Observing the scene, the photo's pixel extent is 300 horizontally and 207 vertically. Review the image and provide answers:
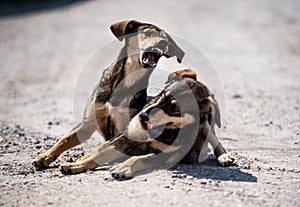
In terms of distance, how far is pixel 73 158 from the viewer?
6.26 metres

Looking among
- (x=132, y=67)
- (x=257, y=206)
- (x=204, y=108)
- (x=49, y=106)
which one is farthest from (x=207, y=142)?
(x=49, y=106)

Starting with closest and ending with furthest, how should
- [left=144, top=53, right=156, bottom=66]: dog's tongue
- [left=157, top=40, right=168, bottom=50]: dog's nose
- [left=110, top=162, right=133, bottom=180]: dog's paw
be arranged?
[left=110, top=162, right=133, bottom=180]: dog's paw < [left=157, top=40, right=168, bottom=50]: dog's nose < [left=144, top=53, right=156, bottom=66]: dog's tongue

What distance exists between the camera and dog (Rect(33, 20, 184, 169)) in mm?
5945

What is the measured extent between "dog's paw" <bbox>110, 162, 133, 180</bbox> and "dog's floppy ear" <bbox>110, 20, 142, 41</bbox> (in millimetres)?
1561

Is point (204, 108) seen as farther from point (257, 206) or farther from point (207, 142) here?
point (257, 206)

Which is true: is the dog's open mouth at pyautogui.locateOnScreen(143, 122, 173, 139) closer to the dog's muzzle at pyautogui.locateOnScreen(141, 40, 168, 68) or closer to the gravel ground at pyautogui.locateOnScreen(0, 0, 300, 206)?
the gravel ground at pyautogui.locateOnScreen(0, 0, 300, 206)

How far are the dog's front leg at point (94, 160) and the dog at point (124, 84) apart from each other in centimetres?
35

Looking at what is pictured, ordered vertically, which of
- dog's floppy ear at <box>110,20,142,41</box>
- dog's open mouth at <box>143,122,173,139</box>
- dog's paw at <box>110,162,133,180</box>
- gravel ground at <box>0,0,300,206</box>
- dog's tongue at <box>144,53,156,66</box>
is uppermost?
dog's floppy ear at <box>110,20,142,41</box>

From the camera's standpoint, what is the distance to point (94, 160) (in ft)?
18.4

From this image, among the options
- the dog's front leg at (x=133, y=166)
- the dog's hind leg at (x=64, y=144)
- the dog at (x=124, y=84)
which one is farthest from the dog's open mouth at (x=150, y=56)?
the dog's front leg at (x=133, y=166)

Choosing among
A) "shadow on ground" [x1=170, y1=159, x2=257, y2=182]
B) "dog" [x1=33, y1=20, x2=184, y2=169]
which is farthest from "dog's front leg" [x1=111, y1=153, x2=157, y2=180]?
"dog" [x1=33, y1=20, x2=184, y2=169]

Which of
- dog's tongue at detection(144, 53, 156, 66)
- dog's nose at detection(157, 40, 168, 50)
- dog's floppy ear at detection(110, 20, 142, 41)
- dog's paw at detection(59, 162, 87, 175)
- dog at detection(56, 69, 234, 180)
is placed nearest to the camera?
dog's paw at detection(59, 162, 87, 175)

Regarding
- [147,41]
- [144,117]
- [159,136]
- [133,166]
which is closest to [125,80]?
[147,41]

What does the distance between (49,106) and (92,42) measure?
245 inches
